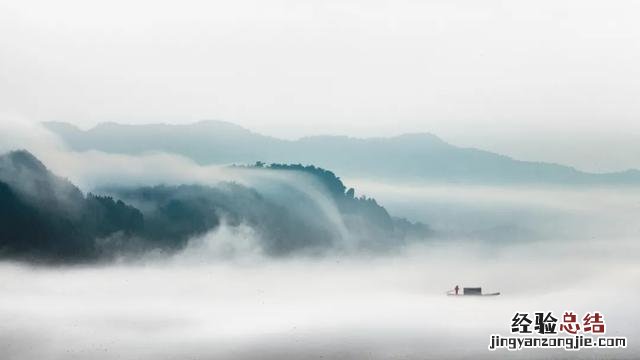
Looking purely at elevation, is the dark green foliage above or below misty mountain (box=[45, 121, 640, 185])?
below

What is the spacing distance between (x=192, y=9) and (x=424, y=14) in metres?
0.88

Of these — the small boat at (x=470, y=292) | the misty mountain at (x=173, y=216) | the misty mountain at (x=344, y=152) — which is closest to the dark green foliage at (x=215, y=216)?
the misty mountain at (x=173, y=216)

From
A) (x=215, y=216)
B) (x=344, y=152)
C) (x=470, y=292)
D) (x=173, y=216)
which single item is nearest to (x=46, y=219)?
(x=173, y=216)

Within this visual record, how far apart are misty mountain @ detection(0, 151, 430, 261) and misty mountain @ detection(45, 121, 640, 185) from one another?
0.07 m

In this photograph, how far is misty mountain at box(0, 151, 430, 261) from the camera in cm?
282

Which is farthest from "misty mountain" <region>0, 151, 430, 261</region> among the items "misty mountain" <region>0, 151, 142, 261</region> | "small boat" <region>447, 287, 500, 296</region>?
"small boat" <region>447, 287, 500, 296</region>

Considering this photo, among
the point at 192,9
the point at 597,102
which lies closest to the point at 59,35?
the point at 192,9

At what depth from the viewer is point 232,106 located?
2879 mm

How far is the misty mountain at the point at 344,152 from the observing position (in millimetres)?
2854

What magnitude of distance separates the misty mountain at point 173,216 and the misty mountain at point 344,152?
7 centimetres

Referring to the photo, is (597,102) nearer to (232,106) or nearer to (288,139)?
(288,139)

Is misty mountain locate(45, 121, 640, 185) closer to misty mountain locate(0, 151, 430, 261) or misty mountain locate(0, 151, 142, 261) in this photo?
misty mountain locate(0, 151, 430, 261)

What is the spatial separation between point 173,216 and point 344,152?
69cm

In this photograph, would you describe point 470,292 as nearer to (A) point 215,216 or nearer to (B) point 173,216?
(A) point 215,216
